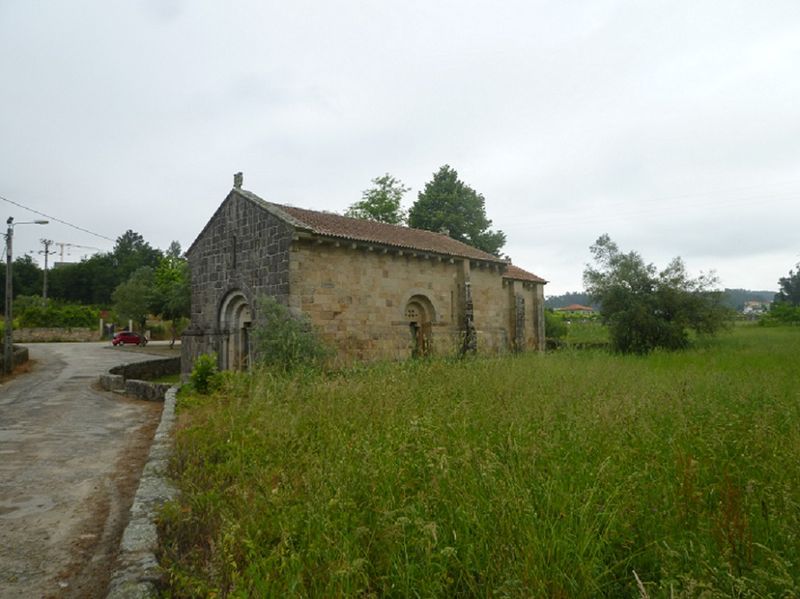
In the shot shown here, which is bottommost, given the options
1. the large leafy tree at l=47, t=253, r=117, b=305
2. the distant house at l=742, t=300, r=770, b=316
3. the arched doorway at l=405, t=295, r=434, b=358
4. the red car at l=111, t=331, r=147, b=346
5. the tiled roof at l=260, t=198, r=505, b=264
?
the red car at l=111, t=331, r=147, b=346

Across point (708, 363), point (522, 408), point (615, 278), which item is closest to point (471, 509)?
point (522, 408)

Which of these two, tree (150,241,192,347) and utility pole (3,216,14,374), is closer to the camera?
utility pole (3,216,14,374)

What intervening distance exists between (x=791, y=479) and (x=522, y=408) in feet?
7.52

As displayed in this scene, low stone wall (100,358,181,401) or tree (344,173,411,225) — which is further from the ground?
tree (344,173,411,225)

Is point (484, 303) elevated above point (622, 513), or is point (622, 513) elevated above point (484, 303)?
point (484, 303)

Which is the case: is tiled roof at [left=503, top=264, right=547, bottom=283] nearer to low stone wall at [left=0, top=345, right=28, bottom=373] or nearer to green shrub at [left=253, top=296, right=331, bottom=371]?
green shrub at [left=253, top=296, right=331, bottom=371]

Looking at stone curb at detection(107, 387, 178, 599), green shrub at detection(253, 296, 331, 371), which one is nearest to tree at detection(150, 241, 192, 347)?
green shrub at detection(253, 296, 331, 371)

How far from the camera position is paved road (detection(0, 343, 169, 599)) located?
3574mm

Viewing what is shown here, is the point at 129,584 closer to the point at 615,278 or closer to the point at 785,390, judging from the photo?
the point at 785,390

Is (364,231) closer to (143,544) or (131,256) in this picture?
(143,544)

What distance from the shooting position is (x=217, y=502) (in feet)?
13.0

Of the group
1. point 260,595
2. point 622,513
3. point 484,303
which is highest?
point 484,303

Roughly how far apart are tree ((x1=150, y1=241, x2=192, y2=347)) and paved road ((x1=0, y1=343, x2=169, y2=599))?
703 inches

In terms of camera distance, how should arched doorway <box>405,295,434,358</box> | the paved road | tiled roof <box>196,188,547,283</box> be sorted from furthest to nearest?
arched doorway <box>405,295,434,358</box>, tiled roof <box>196,188,547,283</box>, the paved road
